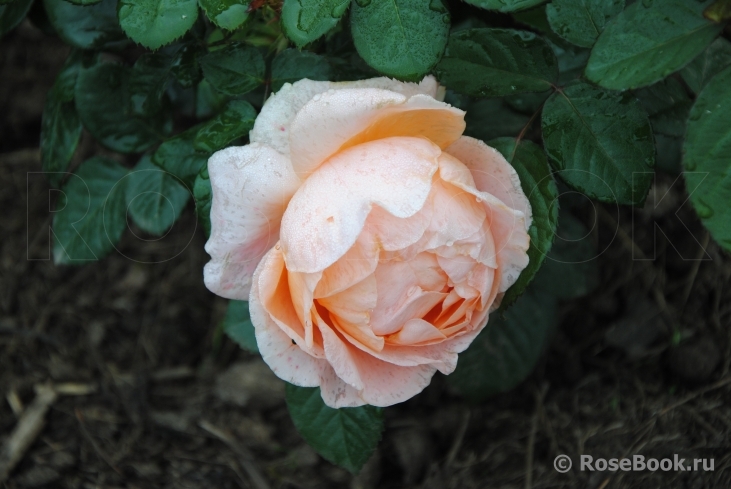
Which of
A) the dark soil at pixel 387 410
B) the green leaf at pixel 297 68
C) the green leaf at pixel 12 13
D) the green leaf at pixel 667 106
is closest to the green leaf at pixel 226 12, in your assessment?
the green leaf at pixel 297 68

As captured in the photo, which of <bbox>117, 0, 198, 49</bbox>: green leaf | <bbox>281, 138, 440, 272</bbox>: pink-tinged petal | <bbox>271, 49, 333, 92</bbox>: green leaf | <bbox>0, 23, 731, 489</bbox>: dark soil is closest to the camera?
<bbox>281, 138, 440, 272</bbox>: pink-tinged petal

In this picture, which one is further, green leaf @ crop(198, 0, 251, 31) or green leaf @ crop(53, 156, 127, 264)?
green leaf @ crop(53, 156, 127, 264)

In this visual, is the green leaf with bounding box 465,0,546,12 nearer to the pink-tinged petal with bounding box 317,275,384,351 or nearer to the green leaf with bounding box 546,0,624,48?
the green leaf with bounding box 546,0,624,48

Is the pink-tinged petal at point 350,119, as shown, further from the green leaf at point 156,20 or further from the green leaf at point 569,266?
the green leaf at point 569,266

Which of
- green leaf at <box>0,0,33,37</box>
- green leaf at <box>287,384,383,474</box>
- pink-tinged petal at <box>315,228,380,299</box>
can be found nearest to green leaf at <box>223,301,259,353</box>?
green leaf at <box>287,384,383,474</box>

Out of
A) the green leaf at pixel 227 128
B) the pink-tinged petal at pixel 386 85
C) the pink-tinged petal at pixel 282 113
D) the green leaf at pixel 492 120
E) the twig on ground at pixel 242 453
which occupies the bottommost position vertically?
the twig on ground at pixel 242 453

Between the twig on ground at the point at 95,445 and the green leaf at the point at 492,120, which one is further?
the twig on ground at the point at 95,445

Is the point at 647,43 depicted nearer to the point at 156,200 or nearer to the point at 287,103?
the point at 287,103
